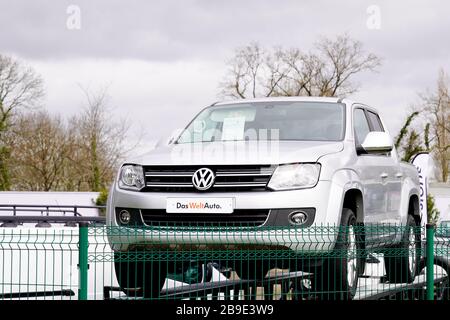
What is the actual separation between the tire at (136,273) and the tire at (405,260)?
2.50 meters

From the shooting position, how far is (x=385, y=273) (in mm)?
9422

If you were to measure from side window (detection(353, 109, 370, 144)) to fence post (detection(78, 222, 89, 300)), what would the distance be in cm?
281

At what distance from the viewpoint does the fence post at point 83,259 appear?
23.3 ft

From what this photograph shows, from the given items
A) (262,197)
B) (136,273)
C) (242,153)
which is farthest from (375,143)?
(136,273)

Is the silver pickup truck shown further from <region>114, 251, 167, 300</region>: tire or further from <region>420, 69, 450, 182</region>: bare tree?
<region>420, 69, 450, 182</region>: bare tree

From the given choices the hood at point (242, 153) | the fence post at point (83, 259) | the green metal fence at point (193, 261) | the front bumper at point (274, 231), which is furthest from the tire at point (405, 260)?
the fence post at point (83, 259)

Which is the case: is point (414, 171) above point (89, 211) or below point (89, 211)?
above

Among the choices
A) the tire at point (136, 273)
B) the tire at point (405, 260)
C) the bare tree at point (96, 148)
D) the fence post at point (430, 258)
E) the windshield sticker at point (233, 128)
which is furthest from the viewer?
the bare tree at point (96, 148)

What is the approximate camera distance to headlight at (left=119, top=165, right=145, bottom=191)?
24.9 feet

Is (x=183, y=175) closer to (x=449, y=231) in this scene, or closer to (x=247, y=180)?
(x=247, y=180)

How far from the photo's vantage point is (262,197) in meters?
7.14

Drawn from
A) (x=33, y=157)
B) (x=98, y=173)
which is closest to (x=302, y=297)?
(x=98, y=173)

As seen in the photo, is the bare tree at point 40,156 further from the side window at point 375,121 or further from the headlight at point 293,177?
the headlight at point 293,177
